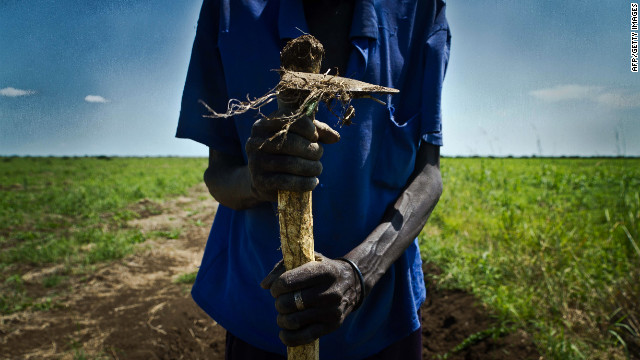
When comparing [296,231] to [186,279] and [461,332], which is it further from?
[186,279]

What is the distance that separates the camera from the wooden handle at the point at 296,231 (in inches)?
42.3

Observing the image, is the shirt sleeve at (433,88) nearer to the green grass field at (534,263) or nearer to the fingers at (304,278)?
the fingers at (304,278)

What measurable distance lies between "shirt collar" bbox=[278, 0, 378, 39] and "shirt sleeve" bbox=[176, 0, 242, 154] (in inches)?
13.1

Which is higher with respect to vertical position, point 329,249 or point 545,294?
point 329,249

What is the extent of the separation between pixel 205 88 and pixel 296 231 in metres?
0.81

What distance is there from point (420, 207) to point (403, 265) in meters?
0.27

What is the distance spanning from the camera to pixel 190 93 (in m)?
1.45

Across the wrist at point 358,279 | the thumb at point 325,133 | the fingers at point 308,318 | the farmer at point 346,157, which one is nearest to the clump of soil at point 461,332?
the farmer at point 346,157

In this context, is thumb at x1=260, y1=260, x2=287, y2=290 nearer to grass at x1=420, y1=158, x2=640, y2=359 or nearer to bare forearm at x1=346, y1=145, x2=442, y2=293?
bare forearm at x1=346, y1=145, x2=442, y2=293

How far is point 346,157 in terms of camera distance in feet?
4.26

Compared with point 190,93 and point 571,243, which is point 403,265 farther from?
point 571,243

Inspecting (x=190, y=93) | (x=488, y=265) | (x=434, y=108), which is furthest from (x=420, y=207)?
(x=488, y=265)

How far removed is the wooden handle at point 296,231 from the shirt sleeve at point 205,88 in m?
0.55

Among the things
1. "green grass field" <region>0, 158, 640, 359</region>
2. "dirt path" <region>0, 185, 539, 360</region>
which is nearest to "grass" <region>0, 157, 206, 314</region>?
"green grass field" <region>0, 158, 640, 359</region>
